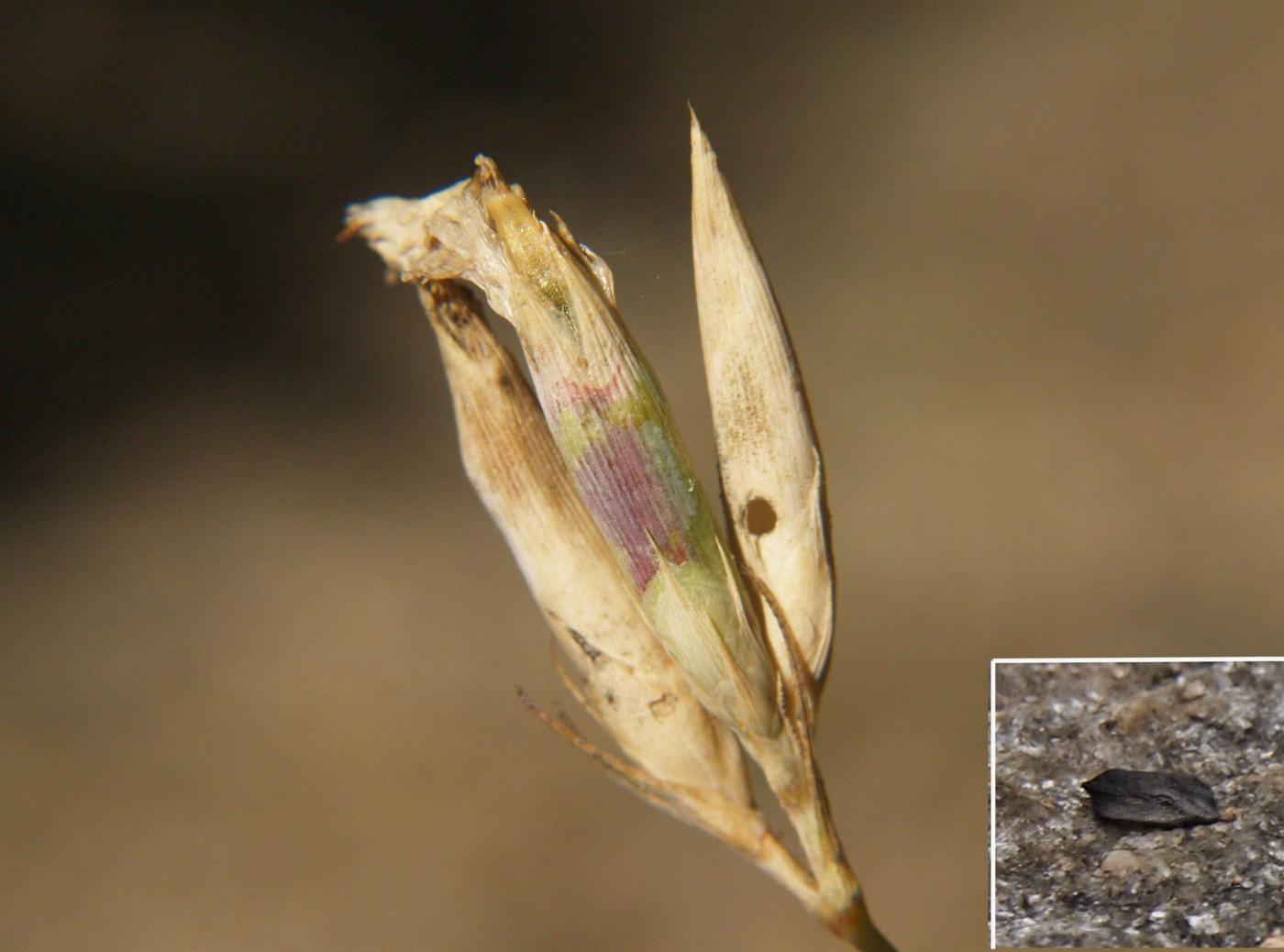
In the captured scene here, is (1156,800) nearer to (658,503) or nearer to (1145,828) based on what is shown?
(1145,828)

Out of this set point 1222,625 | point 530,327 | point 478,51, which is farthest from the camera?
point 478,51

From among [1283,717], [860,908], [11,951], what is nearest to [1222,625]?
[1283,717]

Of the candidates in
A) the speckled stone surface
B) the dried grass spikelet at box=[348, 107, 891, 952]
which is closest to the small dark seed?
the speckled stone surface

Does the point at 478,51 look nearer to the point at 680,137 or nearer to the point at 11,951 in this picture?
the point at 680,137

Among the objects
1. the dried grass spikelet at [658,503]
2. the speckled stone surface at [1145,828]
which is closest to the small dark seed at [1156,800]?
the speckled stone surface at [1145,828]

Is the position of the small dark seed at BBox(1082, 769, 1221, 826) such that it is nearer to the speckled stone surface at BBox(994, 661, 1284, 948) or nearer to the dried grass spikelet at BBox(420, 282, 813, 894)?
the speckled stone surface at BBox(994, 661, 1284, 948)

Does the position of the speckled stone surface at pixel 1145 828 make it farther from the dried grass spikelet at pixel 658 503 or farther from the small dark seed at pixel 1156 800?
the dried grass spikelet at pixel 658 503
